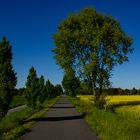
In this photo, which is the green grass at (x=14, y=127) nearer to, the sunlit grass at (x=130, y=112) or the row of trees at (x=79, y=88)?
the sunlit grass at (x=130, y=112)

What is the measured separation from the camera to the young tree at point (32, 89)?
44906 millimetres

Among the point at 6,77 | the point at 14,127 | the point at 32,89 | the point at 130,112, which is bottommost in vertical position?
the point at 14,127

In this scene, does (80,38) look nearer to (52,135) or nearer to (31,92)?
(31,92)

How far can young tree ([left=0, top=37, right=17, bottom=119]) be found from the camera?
23641 mm

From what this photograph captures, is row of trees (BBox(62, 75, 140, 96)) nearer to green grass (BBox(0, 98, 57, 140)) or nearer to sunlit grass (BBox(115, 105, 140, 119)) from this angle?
sunlit grass (BBox(115, 105, 140, 119))

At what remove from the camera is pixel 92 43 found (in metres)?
42.9

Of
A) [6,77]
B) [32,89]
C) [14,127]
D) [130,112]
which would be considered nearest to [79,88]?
[32,89]

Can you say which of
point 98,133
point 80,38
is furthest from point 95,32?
point 98,133

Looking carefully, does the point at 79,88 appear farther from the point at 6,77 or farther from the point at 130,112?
the point at 6,77

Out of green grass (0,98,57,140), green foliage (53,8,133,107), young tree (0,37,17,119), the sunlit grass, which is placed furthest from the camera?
green foliage (53,8,133,107)

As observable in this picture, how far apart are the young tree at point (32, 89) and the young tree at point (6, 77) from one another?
20.1 meters

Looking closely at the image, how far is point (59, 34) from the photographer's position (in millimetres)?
46219

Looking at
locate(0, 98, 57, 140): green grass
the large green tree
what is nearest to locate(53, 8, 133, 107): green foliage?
the large green tree

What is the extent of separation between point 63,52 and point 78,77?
13.2ft
